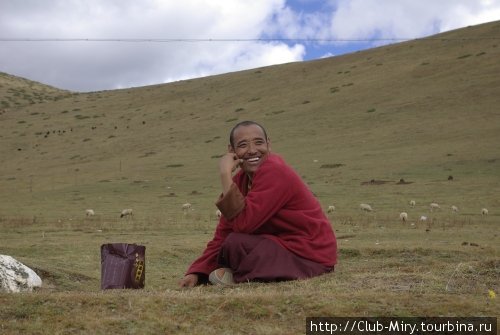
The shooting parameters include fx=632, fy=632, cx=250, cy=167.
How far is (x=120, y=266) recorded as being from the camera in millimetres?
6355

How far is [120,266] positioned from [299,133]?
32672 mm

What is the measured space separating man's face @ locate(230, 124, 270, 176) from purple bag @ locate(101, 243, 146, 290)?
58.9 inches

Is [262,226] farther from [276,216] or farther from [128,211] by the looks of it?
[128,211]

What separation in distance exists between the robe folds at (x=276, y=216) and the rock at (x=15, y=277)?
2009 millimetres

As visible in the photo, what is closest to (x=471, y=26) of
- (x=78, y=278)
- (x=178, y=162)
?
(x=178, y=162)

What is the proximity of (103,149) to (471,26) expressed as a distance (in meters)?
36.2

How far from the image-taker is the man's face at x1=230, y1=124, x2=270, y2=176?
5.92m

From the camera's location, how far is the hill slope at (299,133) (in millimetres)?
24438

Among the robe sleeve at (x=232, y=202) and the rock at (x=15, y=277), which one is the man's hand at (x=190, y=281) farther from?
the rock at (x=15, y=277)

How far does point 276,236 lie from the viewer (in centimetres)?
596

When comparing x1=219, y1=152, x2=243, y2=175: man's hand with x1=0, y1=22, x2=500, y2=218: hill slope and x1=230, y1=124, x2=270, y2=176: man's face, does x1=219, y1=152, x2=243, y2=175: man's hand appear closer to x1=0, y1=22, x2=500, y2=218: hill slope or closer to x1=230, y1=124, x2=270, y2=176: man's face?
x1=230, y1=124, x2=270, y2=176: man's face

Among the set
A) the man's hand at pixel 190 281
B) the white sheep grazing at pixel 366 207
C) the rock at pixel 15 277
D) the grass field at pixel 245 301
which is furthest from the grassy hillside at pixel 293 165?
the white sheep grazing at pixel 366 207

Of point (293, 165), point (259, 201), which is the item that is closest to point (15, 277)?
point (259, 201)

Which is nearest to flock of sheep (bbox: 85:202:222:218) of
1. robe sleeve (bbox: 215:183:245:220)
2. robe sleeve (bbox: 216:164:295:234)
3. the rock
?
the rock
